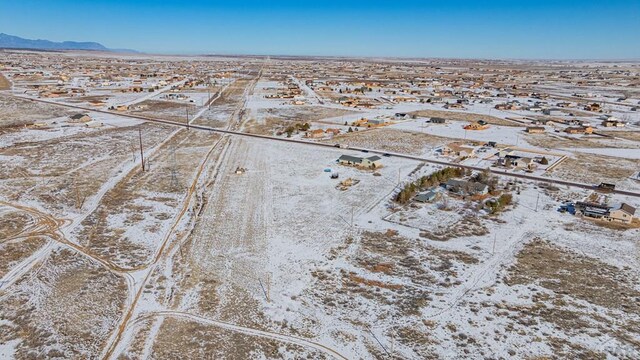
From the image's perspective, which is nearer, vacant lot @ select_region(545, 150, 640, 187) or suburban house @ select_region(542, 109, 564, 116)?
vacant lot @ select_region(545, 150, 640, 187)

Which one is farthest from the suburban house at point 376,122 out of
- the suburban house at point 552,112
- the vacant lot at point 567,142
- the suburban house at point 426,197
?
the suburban house at point 552,112

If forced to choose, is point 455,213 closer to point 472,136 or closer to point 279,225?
point 279,225

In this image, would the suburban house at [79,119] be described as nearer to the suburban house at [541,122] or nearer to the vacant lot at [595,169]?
the vacant lot at [595,169]

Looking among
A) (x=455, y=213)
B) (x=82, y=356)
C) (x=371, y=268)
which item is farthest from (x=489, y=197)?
(x=82, y=356)

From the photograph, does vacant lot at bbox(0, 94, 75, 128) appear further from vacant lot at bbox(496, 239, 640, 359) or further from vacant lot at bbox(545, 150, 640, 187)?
vacant lot at bbox(545, 150, 640, 187)

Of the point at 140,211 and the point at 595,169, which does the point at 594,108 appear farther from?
the point at 140,211

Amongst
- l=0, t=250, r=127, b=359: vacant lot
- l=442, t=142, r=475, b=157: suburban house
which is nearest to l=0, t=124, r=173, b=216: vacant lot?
l=0, t=250, r=127, b=359: vacant lot
